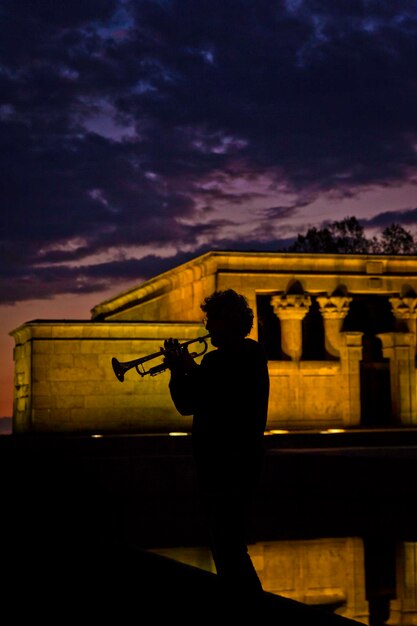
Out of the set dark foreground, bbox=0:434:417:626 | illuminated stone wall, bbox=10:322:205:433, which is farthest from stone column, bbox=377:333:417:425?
dark foreground, bbox=0:434:417:626

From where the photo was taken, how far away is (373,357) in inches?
1545

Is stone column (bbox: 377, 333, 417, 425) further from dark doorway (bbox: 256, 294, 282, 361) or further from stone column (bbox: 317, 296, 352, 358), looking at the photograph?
dark doorway (bbox: 256, 294, 282, 361)

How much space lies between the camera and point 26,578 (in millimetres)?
8016

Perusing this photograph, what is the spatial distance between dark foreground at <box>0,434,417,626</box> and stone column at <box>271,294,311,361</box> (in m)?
18.5

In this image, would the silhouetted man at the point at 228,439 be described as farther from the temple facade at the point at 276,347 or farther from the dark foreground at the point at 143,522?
the temple facade at the point at 276,347

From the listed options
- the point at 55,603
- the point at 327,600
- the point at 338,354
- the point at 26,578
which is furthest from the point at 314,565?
the point at 338,354

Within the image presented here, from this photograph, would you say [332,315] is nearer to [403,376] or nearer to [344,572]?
[403,376]

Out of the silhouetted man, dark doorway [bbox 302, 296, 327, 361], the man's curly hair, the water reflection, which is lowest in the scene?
the water reflection

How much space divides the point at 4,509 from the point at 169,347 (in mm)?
8307

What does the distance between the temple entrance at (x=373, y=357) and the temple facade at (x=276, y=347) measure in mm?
39

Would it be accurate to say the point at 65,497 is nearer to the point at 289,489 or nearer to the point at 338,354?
the point at 289,489

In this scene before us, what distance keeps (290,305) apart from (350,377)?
10.5 ft

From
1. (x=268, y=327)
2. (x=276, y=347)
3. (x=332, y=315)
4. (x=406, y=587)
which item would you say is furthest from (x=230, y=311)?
(x=276, y=347)

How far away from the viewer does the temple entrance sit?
124 feet
